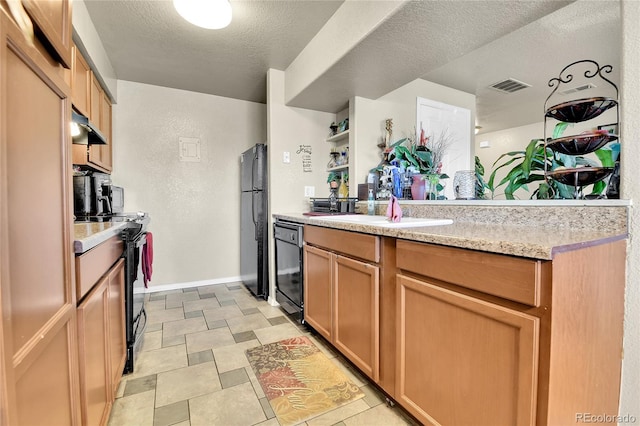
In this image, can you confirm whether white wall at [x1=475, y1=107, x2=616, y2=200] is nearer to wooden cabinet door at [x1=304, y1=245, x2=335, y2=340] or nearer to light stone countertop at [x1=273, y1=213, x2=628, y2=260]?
wooden cabinet door at [x1=304, y1=245, x2=335, y2=340]

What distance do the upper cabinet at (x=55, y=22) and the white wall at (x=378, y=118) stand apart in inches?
80.8

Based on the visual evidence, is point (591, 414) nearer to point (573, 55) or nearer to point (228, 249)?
point (573, 55)

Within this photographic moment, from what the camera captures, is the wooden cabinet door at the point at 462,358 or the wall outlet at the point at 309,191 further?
the wall outlet at the point at 309,191

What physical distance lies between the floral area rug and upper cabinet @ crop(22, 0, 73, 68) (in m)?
1.58

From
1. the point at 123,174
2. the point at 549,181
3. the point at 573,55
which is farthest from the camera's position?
the point at 123,174

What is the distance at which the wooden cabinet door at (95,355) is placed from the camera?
3.10ft

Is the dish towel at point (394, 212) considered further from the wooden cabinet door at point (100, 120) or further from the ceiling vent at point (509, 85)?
the ceiling vent at point (509, 85)

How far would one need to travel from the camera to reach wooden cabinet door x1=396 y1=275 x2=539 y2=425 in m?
0.83

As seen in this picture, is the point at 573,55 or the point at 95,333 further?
the point at 573,55

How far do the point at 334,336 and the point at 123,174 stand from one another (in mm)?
2843

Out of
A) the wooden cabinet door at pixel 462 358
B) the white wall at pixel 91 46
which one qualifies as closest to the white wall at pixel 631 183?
the wooden cabinet door at pixel 462 358

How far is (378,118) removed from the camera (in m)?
2.75

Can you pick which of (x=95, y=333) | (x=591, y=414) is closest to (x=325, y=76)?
(x=95, y=333)

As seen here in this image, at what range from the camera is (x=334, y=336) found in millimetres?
1786
